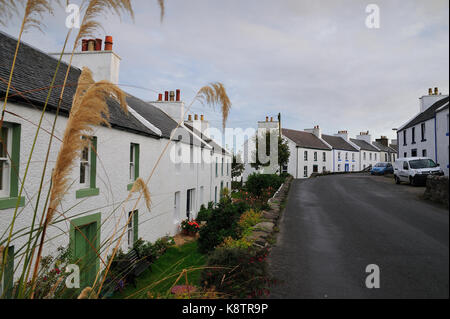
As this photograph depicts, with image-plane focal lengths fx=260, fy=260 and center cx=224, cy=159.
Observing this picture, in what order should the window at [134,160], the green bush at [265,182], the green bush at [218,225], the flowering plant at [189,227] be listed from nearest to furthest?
1. the green bush at [265,182]
2. the green bush at [218,225]
3. the window at [134,160]
4. the flowering plant at [189,227]

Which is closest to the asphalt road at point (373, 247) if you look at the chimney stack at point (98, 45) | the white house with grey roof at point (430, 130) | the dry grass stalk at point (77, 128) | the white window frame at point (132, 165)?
the white house with grey roof at point (430, 130)

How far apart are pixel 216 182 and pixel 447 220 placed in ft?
85.0

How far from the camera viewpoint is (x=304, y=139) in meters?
43.2

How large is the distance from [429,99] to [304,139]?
44.1m

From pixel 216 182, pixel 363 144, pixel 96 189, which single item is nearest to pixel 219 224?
pixel 96 189

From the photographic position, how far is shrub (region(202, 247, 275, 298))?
89.5 inches

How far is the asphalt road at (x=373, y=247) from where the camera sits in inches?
31.7

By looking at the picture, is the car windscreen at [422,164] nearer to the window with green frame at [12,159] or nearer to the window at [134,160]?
the window with green frame at [12,159]

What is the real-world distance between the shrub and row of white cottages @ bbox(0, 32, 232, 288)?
114cm

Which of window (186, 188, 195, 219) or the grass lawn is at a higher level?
window (186, 188, 195, 219)

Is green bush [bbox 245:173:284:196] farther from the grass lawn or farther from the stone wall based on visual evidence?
the stone wall

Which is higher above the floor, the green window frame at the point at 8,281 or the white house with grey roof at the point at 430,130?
the white house with grey roof at the point at 430,130

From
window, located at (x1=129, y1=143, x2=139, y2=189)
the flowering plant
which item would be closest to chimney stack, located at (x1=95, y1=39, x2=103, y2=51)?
window, located at (x1=129, y1=143, x2=139, y2=189)

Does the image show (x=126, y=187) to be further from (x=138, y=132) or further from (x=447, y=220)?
(x=447, y=220)
